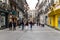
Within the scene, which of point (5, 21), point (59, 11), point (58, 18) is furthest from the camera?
point (5, 21)

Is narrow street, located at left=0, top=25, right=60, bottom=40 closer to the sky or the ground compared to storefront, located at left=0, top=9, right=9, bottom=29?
closer to the ground

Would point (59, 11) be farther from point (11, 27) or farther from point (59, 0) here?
point (11, 27)

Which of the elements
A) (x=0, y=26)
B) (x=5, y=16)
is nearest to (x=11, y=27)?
(x=0, y=26)

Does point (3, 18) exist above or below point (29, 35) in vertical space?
above

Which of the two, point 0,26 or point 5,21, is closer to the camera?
point 0,26

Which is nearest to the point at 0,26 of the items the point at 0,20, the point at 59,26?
the point at 0,20

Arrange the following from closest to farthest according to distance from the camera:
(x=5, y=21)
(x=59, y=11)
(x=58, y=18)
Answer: (x=59, y=11)
(x=58, y=18)
(x=5, y=21)

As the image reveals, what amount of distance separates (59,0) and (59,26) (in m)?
4.95

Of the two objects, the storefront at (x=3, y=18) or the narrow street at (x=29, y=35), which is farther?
the storefront at (x=3, y=18)

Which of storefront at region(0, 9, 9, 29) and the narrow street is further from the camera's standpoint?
storefront at region(0, 9, 9, 29)

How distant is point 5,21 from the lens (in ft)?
155

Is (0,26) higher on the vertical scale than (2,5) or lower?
lower

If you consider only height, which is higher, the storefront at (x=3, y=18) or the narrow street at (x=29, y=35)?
the storefront at (x=3, y=18)

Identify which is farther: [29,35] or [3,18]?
[3,18]
